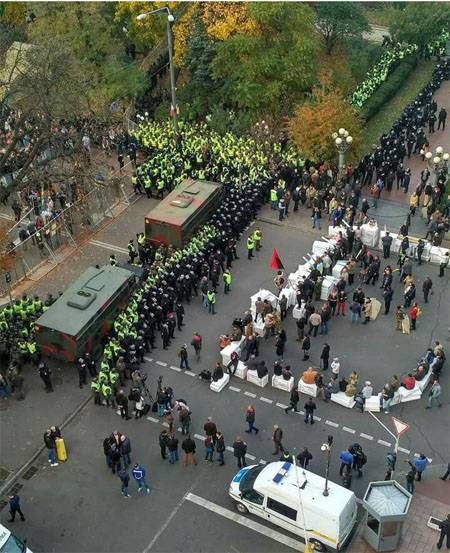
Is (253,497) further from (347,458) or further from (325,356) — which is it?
(325,356)

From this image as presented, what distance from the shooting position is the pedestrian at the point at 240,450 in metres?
20.5

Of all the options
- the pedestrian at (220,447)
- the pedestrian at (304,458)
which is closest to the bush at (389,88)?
the pedestrian at (304,458)

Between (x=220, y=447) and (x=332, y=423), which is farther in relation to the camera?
(x=332, y=423)

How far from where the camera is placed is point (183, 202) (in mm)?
29844

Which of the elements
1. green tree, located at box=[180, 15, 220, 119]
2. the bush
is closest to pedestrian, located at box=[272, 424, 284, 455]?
green tree, located at box=[180, 15, 220, 119]

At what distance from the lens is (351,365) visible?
24.6 metres

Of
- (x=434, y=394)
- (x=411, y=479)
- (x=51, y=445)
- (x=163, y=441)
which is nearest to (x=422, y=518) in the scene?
(x=411, y=479)

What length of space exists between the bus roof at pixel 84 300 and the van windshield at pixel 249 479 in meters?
6.96

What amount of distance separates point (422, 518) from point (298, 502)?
140 inches

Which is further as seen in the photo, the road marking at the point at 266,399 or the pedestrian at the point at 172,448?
the road marking at the point at 266,399

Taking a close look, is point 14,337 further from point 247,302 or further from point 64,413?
point 247,302

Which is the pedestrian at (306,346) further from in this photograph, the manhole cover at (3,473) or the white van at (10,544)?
the white van at (10,544)

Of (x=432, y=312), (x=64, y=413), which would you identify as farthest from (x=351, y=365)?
(x=64, y=413)

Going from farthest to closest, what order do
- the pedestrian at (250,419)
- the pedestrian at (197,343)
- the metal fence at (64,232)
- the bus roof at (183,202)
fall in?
Result: the metal fence at (64,232) < the bus roof at (183,202) < the pedestrian at (197,343) < the pedestrian at (250,419)
